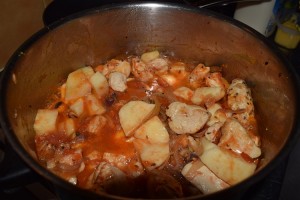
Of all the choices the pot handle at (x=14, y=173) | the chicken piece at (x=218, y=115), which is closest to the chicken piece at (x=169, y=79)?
→ the chicken piece at (x=218, y=115)

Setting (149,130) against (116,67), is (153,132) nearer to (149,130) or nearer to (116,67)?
(149,130)

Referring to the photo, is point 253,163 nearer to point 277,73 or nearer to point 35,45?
point 277,73

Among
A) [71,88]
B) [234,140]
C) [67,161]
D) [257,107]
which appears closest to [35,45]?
[71,88]

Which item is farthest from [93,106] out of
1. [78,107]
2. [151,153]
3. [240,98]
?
[240,98]

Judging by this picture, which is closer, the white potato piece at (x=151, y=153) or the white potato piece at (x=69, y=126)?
the white potato piece at (x=151, y=153)

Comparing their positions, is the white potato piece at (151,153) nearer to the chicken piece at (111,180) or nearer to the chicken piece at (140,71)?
the chicken piece at (111,180)

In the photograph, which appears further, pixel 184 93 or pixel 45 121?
pixel 184 93
